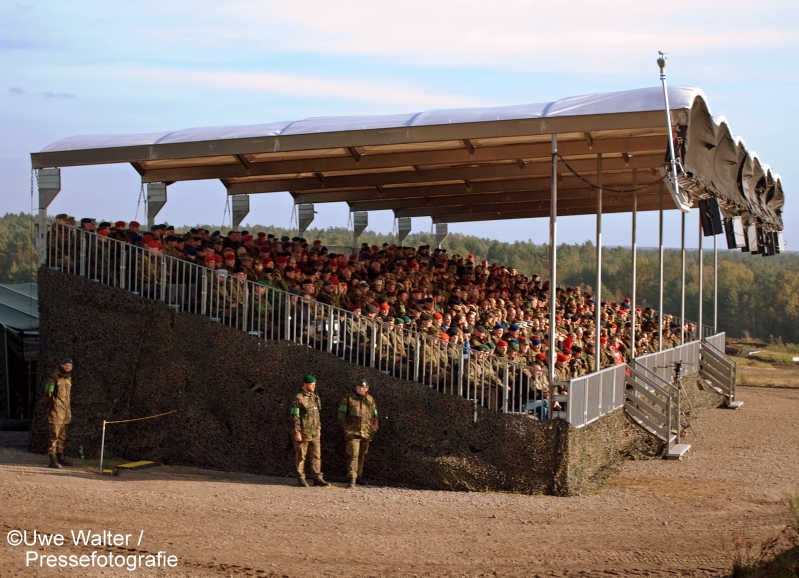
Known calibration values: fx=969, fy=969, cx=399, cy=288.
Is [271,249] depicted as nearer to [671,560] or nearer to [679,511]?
[679,511]

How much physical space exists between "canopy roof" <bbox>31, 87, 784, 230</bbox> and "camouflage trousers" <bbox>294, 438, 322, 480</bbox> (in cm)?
421

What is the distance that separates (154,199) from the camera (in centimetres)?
1812

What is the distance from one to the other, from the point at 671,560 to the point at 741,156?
10.7 metres

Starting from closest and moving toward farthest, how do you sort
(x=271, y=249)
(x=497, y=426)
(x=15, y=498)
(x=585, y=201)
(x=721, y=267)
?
(x=15, y=498) → (x=497, y=426) → (x=271, y=249) → (x=585, y=201) → (x=721, y=267)

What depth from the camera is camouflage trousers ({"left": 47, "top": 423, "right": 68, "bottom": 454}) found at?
13484 mm

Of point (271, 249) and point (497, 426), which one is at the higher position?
point (271, 249)

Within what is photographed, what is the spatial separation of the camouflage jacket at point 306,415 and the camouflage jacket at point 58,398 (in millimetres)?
3440

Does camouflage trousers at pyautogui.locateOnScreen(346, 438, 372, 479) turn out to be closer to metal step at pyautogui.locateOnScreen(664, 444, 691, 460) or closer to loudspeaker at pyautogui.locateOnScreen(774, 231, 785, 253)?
metal step at pyautogui.locateOnScreen(664, 444, 691, 460)

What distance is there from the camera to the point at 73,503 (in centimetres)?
1090

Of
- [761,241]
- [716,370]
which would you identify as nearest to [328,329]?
[761,241]

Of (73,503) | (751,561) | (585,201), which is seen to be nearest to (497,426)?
(751,561)

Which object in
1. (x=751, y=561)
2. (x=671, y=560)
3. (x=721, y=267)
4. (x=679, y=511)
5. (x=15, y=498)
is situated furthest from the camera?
(x=721, y=267)

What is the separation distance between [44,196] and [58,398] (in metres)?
3.28

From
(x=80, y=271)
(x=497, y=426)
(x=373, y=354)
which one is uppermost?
(x=80, y=271)
